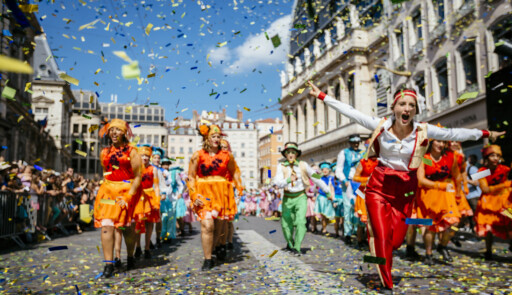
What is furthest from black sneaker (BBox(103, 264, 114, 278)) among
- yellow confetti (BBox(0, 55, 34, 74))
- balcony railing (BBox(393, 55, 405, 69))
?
balcony railing (BBox(393, 55, 405, 69))

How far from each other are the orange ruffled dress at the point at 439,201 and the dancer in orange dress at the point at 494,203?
872mm

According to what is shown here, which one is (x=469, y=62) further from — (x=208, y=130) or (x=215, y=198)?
(x=215, y=198)

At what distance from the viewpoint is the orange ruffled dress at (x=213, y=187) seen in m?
6.11

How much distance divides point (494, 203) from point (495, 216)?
197mm

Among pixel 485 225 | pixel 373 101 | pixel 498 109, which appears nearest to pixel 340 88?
pixel 373 101

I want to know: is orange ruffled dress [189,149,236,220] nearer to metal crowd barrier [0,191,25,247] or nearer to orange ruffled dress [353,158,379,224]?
orange ruffled dress [353,158,379,224]

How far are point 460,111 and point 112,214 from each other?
18008 mm

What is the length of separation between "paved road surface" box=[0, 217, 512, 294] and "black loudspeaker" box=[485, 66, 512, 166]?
21.7 feet

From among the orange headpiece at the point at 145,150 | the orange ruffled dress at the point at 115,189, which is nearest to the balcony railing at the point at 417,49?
the orange headpiece at the point at 145,150

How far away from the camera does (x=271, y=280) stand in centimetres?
484

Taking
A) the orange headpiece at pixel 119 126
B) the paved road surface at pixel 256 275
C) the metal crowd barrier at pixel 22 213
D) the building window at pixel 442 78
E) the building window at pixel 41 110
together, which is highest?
the building window at pixel 41 110

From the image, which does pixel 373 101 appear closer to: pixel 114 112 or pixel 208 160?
pixel 208 160

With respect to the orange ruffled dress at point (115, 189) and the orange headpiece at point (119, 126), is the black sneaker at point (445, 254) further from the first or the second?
the orange headpiece at point (119, 126)

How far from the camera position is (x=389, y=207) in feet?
13.9
